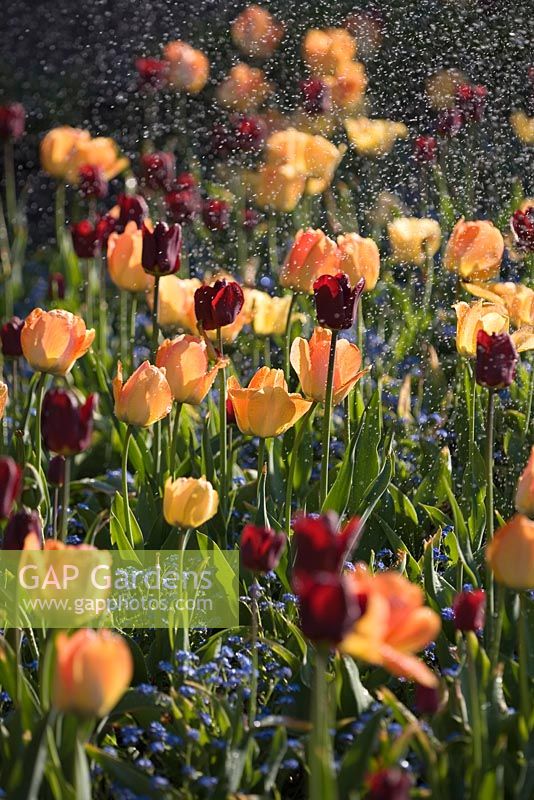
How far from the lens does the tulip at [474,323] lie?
1682 mm

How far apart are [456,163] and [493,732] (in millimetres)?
1483

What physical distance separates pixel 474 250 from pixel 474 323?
36 cm

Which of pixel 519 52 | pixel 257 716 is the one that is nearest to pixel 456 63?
pixel 519 52

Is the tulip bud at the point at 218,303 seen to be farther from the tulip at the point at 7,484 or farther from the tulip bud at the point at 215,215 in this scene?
the tulip bud at the point at 215,215

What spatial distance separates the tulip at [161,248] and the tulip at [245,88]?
3.50 ft

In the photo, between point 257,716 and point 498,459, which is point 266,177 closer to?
point 498,459

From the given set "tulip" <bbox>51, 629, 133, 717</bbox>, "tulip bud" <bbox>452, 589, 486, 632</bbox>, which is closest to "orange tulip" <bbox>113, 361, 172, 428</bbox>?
"tulip bud" <bbox>452, 589, 486, 632</bbox>

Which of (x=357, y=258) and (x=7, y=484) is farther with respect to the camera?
(x=357, y=258)

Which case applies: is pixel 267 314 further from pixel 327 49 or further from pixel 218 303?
pixel 327 49

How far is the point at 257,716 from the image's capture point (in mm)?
1433

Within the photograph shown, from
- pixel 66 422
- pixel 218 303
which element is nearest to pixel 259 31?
pixel 218 303

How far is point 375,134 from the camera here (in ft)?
7.98

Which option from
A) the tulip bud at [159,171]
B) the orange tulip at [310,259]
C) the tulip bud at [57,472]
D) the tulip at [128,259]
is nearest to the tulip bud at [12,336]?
the tulip at [128,259]

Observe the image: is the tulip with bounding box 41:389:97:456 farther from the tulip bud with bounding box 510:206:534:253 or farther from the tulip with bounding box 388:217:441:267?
the tulip with bounding box 388:217:441:267
